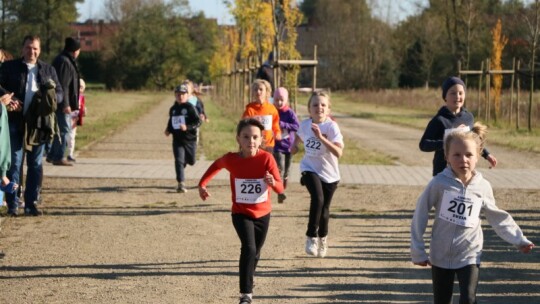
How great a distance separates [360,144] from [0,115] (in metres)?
16.7

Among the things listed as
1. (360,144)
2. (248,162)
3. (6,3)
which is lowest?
(360,144)

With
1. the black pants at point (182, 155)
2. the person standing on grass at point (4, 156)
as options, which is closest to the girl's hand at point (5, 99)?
the person standing on grass at point (4, 156)

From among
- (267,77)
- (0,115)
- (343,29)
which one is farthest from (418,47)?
(0,115)

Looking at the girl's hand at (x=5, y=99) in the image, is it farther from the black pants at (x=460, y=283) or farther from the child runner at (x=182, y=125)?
the black pants at (x=460, y=283)

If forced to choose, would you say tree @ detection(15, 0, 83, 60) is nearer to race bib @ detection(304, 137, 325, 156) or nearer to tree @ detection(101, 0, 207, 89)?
tree @ detection(101, 0, 207, 89)

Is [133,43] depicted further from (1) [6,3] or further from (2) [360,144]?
(2) [360,144]

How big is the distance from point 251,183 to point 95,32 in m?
122

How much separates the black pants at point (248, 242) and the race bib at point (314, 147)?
1781 millimetres

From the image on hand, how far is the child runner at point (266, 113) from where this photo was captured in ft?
37.1

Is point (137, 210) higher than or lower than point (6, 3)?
lower

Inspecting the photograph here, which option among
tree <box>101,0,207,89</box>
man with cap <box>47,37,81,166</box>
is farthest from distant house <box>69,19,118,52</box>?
man with cap <box>47,37,81,166</box>

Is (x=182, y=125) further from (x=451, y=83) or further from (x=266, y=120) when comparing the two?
(x=451, y=83)

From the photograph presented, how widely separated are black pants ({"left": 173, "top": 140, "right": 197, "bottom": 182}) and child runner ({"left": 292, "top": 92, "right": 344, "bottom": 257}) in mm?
4848

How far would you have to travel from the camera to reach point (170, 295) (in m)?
6.93
